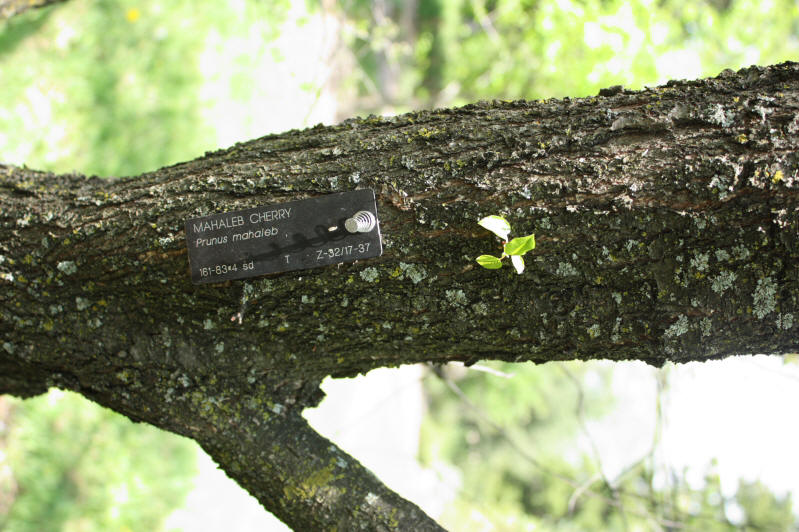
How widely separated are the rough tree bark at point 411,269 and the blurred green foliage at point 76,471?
234 centimetres

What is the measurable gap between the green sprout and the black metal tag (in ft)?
0.84

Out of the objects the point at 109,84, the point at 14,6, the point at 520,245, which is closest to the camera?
the point at 520,245

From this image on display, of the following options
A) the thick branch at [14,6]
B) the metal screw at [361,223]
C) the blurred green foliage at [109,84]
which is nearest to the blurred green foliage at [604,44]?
the blurred green foliage at [109,84]

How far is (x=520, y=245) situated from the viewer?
3.84 ft

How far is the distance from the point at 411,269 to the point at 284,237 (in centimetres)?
31

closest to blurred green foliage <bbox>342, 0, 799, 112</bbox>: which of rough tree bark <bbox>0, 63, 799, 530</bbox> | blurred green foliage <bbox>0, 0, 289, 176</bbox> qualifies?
blurred green foliage <bbox>0, 0, 289, 176</bbox>

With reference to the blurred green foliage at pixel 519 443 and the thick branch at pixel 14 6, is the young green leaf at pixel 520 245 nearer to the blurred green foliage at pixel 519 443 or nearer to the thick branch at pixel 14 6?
the thick branch at pixel 14 6

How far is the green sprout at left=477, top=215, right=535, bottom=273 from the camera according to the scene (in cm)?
117

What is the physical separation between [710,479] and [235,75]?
538cm

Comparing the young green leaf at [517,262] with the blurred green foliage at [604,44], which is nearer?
the young green leaf at [517,262]

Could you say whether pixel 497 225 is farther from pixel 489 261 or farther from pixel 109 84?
pixel 109 84

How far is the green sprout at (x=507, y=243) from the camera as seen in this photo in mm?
1167

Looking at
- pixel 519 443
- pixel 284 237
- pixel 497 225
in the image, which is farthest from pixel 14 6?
pixel 519 443

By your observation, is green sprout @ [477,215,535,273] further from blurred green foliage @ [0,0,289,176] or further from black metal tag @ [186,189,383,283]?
blurred green foliage @ [0,0,289,176]
